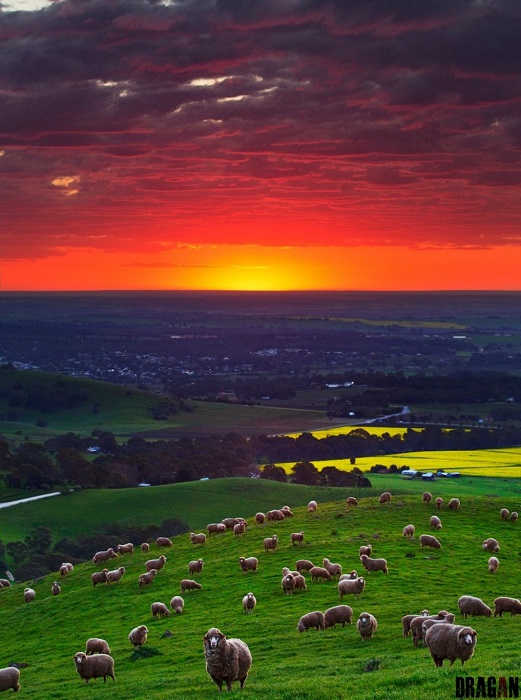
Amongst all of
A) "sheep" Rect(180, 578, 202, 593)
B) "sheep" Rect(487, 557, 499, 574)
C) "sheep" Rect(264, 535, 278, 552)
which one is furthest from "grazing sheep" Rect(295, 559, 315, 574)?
"sheep" Rect(487, 557, 499, 574)

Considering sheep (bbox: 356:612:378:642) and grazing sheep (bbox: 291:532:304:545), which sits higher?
sheep (bbox: 356:612:378:642)

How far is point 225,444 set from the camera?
16988cm

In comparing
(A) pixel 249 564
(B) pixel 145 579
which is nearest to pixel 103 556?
(B) pixel 145 579

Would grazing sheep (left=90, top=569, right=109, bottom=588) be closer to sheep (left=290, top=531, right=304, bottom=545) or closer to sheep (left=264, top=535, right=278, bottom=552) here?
sheep (left=264, top=535, right=278, bottom=552)

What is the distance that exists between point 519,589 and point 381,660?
15344mm

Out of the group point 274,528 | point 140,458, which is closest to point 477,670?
point 274,528

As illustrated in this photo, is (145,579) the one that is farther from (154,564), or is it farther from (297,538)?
(297,538)

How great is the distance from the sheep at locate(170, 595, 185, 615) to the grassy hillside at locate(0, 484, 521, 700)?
323mm

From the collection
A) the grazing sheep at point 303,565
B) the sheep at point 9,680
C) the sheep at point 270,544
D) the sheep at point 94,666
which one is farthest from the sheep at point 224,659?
the sheep at point 270,544

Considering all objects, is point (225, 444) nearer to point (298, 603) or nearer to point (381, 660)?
point (298, 603)

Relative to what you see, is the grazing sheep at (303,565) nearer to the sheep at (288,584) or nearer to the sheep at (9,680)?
the sheep at (288,584)

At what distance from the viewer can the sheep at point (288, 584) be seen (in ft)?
124

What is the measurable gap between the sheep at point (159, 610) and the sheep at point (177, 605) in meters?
0.37

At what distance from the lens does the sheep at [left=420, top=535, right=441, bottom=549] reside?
45.5m
